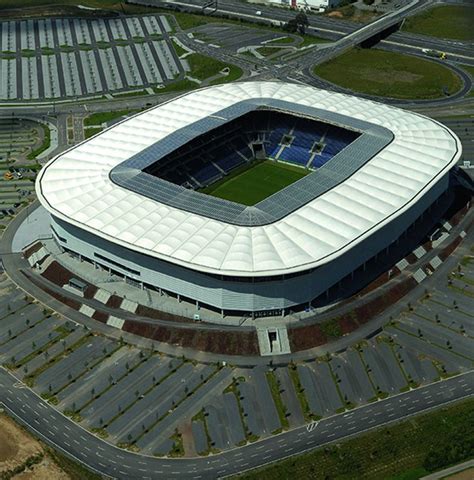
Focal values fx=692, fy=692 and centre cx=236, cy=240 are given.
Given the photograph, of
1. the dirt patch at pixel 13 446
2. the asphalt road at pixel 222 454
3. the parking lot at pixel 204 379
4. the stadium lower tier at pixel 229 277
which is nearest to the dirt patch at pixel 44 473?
the dirt patch at pixel 13 446

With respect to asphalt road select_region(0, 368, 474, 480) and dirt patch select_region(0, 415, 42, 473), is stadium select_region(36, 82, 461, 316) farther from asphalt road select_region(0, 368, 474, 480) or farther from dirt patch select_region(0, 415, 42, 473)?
dirt patch select_region(0, 415, 42, 473)

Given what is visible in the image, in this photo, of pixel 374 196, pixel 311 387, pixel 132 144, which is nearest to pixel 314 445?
pixel 311 387

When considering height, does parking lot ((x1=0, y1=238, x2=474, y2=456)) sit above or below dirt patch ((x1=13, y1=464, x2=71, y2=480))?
above

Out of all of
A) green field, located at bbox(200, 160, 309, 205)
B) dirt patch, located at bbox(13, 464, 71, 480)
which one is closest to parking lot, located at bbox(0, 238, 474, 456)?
dirt patch, located at bbox(13, 464, 71, 480)

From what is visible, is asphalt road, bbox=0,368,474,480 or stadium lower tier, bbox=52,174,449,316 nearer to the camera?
asphalt road, bbox=0,368,474,480

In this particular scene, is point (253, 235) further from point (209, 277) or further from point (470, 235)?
point (470, 235)

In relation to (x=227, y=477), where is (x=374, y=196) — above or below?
above
